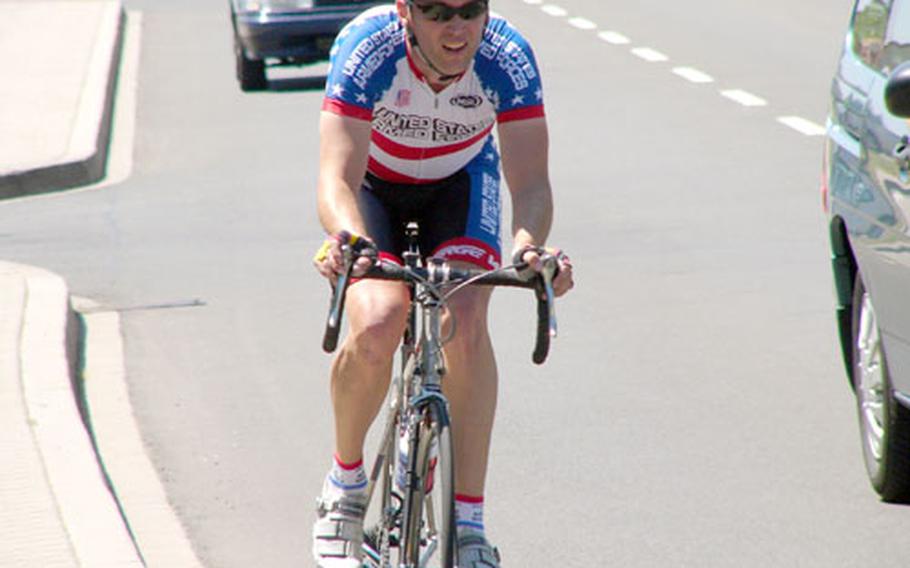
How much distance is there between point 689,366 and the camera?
904 centimetres

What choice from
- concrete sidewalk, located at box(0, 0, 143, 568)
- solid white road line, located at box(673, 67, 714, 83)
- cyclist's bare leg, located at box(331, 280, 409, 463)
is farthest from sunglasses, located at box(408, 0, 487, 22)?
solid white road line, located at box(673, 67, 714, 83)

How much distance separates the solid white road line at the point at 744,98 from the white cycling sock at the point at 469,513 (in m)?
13.1

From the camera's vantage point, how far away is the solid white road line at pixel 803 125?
16.4 m

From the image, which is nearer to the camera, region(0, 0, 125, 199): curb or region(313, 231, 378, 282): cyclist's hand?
region(313, 231, 378, 282): cyclist's hand

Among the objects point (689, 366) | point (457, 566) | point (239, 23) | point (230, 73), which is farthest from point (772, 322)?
point (230, 73)

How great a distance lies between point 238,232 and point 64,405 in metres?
5.08

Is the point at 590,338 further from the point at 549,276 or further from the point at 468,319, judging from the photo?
the point at 549,276

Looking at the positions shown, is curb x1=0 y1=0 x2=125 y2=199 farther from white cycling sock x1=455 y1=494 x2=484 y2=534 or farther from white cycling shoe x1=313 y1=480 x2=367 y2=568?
white cycling sock x1=455 y1=494 x2=484 y2=534

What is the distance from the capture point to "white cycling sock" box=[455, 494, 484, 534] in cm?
546

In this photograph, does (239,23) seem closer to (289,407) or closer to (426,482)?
(289,407)

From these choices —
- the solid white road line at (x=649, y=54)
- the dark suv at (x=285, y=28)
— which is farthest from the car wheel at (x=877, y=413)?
the solid white road line at (x=649, y=54)

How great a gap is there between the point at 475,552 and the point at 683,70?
16.0 meters

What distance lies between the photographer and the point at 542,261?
482cm

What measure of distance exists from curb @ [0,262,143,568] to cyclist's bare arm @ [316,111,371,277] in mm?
1273
